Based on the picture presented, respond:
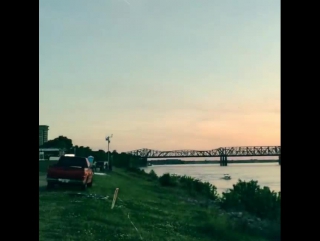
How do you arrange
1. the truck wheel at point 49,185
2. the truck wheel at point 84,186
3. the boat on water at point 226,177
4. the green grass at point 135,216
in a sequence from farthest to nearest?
1. the truck wheel at point 84,186
2. the green grass at point 135,216
3. the boat on water at point 226,177
4. the truck wheel at point 49,185

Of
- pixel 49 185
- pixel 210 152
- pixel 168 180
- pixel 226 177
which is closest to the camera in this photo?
pixel 49 185

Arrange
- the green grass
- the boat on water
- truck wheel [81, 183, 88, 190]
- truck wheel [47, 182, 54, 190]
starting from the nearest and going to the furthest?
1. truck wheel [47, 182, 54, 190]
2. the boat on water
3. the green grass
4. truck wheel [81, 183, 88, 190]

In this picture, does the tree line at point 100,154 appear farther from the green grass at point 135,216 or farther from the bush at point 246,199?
the bush at point 246,199

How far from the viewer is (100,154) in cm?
188

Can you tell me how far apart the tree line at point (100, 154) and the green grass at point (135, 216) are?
0.21 ft

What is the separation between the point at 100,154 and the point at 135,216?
0.38 meters

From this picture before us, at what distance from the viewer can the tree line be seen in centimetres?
181

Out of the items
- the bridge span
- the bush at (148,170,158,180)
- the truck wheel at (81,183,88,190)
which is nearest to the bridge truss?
the bridge span

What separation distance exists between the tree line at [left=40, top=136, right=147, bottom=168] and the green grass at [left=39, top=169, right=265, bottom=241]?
63mm

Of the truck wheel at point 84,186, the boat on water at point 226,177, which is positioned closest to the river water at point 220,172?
the boat on water at point 226,177

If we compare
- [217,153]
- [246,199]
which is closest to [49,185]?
[217,153]

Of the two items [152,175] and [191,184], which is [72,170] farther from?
[191,184]

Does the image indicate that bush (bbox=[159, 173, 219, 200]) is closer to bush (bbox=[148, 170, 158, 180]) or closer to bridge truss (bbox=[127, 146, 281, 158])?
bush (bbox=[148, 170, 158, 180])

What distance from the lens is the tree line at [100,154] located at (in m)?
1.81
